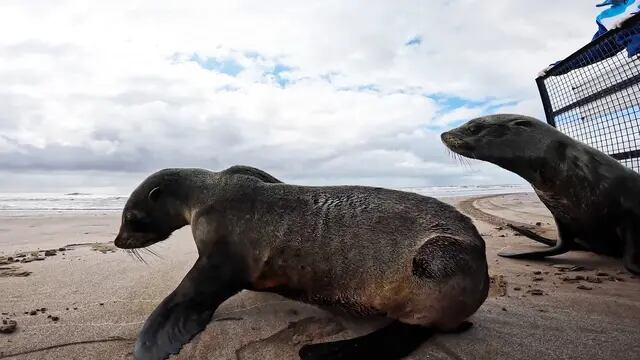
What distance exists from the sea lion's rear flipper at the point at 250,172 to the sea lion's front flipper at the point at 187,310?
83 cm

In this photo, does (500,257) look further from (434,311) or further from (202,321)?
(202,321)

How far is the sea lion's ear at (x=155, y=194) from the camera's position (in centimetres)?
324

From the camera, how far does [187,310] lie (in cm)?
236

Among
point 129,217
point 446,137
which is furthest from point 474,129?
point 129,217

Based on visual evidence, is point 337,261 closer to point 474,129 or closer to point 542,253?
point 474,129

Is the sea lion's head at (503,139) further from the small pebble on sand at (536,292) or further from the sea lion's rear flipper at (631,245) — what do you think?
the small pebble on sand at (536,292)

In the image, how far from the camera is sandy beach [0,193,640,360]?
2127mm

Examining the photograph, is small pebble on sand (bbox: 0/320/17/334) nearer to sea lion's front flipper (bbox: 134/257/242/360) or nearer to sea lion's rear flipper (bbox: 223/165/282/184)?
sea lion's front flipper (bbox: 134/257/242/360)

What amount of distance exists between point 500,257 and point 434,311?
110 inches

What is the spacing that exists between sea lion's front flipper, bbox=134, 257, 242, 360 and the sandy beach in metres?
0.08

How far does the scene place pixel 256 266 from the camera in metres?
2.57

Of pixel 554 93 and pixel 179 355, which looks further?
pixel 554 93

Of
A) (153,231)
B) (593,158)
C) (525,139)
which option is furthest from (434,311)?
(593,158)

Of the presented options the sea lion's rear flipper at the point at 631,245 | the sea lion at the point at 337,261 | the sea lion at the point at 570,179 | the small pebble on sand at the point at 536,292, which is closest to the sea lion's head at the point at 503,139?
the sea lion at the point at 570,179
